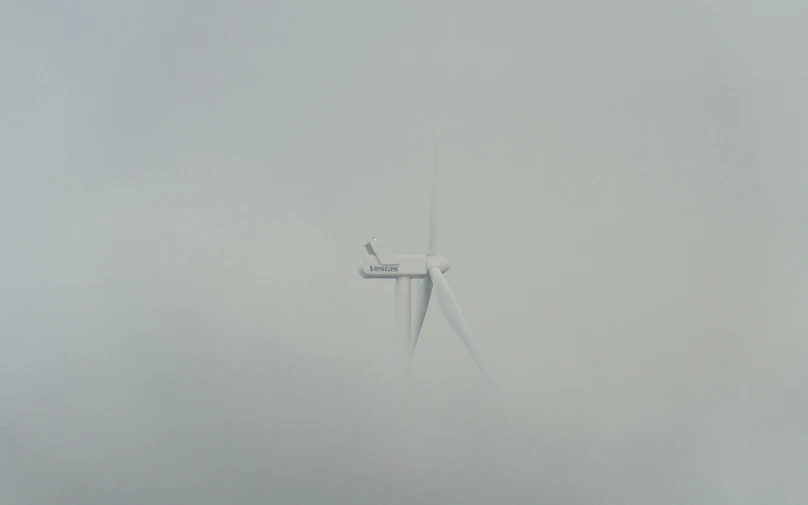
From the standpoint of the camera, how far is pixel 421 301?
3119cm

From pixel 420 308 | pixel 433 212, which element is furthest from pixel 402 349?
pixel 433 212

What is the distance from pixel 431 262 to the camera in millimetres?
30266

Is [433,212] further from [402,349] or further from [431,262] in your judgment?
[402,349]

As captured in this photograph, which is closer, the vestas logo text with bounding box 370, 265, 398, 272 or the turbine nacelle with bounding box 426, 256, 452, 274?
the vestas logo text with bounding box 370, 265, 398, 272

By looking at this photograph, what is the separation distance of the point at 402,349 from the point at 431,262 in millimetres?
2489

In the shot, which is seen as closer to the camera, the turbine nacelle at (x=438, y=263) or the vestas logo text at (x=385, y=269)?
the vestas logo text at (x=385, y=269)

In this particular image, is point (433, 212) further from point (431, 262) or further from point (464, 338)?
point (464, 338)

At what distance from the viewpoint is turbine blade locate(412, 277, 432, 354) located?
1219 inches

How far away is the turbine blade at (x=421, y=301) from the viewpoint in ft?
102

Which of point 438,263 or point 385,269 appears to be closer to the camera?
point 385,269

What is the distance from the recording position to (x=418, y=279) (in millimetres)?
30812

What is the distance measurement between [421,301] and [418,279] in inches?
27.7

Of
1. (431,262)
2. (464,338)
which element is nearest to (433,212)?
(431,262)

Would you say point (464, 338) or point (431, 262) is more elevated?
point (431, 262)
